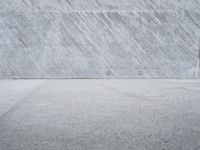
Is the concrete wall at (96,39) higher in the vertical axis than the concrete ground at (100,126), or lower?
higher

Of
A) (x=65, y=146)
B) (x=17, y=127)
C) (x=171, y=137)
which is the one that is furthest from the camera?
(x=17, y=127)

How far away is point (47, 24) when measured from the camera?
17.3 metres

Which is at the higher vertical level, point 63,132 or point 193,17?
point 193,17

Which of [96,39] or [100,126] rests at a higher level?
[96,39]

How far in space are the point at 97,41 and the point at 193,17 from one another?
690 cm

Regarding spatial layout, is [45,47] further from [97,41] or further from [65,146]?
[65,146]

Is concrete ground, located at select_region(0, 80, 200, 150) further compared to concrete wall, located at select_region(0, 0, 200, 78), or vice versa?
concrete wall, located at select_region(0, 0, 200, 78)

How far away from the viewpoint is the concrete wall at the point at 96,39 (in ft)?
55.6

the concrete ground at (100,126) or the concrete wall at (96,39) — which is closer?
the concrete ground at (100,126)

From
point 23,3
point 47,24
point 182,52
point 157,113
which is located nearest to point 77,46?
point 47,24

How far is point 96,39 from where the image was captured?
17219mm

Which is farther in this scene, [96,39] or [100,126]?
[96,39]

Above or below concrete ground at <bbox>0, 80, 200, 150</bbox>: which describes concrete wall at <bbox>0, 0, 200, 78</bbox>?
above

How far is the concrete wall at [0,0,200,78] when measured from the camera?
1694cm
